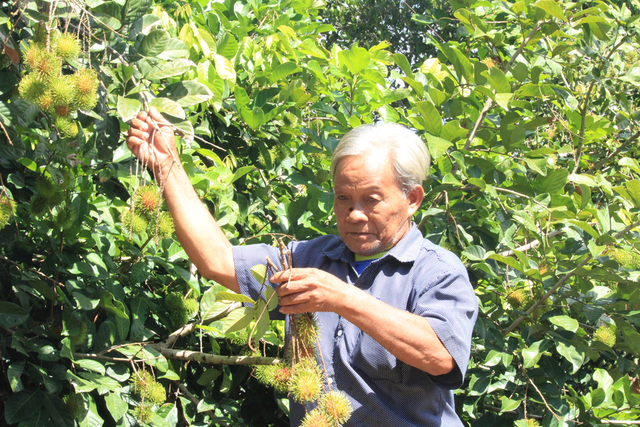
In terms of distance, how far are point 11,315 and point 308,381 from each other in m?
1.00

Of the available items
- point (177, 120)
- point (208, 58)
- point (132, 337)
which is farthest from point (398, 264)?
point (208, 58)

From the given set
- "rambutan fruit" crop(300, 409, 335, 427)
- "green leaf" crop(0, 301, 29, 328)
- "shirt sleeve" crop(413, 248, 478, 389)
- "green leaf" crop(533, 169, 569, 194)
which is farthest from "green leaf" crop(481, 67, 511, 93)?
"green leaf" crop(0, 301, 29, 328)

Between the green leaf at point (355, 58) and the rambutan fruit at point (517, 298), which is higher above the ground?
the green leaf at point (355, 58)

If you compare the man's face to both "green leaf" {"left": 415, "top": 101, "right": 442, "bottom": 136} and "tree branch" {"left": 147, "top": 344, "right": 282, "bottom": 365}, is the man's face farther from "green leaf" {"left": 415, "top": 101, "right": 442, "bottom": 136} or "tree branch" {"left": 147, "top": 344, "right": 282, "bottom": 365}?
"tree branch" {"left": 147, "top": 344, "right": 282, "bottom": 365}

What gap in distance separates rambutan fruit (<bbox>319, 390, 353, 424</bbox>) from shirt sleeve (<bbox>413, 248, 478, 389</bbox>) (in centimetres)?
28

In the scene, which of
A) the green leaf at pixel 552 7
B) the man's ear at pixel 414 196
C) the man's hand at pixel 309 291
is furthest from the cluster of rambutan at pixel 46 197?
the green leaf at pixel 552 7

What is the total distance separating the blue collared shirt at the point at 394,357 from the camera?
1.44 m

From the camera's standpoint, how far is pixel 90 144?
1733 millimetres

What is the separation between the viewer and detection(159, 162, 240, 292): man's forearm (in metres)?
1.65

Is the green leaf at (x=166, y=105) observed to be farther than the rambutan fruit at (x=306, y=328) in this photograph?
Yes

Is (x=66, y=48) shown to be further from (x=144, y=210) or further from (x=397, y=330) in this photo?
(x=397, y=330)

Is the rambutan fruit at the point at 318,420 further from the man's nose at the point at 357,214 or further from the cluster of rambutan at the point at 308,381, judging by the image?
the man's nose at the point at 357,214

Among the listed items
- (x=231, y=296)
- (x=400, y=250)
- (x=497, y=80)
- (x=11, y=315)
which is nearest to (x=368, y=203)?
(x=400, y=250)

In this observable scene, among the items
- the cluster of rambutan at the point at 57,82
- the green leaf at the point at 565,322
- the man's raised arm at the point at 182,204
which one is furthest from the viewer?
the green leaf at the point at 565,322
